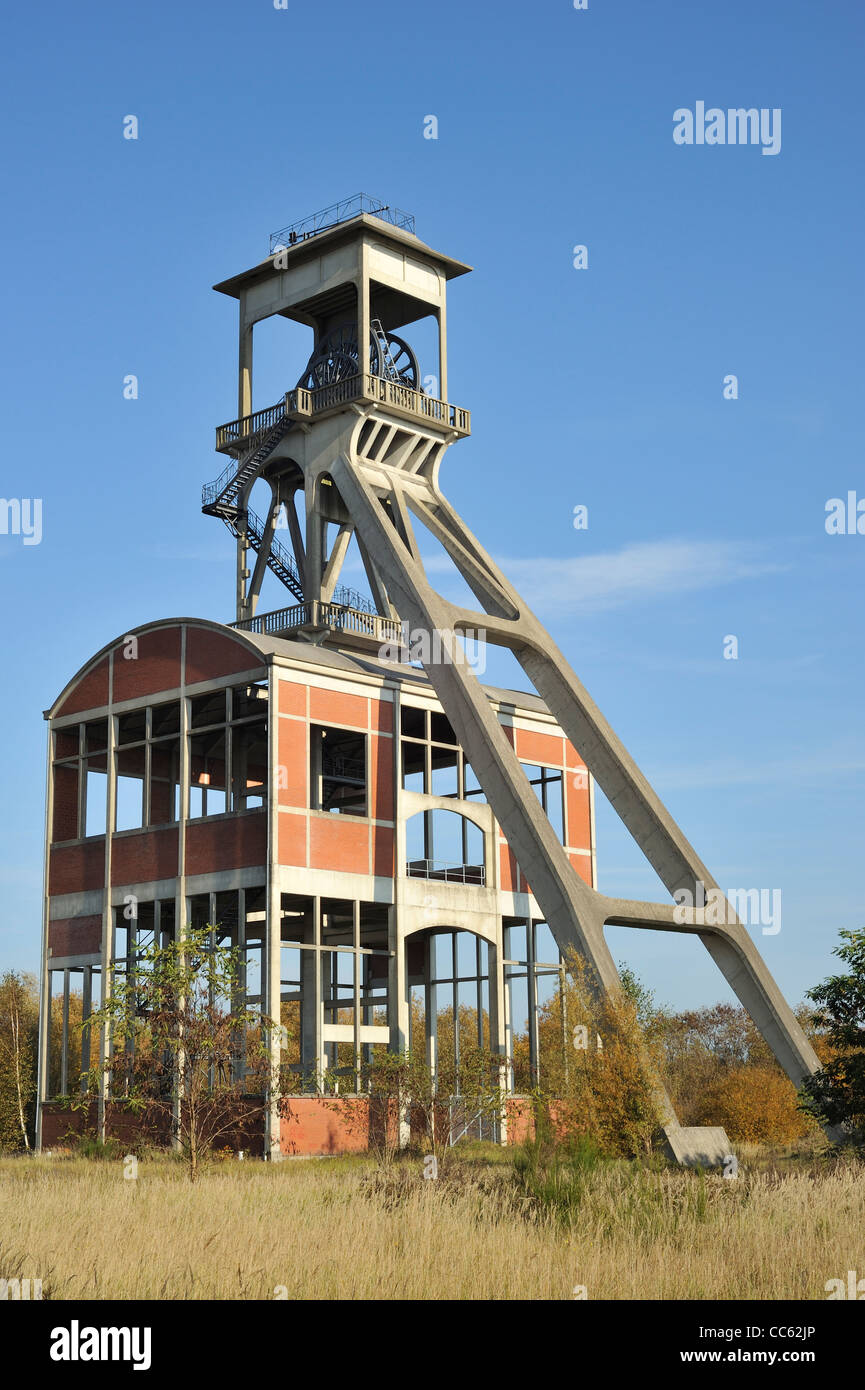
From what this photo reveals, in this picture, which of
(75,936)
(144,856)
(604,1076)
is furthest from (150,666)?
(604,1076)

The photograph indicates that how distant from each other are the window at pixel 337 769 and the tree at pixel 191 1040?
20.5ft

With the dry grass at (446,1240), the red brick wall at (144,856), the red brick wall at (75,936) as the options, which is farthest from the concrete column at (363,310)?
the dry grass at (446,1240)

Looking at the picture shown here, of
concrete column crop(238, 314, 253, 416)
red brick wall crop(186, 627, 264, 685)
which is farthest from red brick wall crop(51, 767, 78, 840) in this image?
concrete column crop(238, 314, 253, 416)

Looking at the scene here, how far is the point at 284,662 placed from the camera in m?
31.6

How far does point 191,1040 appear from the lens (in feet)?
83.9

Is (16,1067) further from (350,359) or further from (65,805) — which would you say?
(350,359)

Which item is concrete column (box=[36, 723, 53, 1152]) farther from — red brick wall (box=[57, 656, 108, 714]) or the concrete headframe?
the concrete headframe

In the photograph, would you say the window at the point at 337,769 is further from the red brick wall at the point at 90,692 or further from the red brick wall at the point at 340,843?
the red brick wall at the point at 90,692

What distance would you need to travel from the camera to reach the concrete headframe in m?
32.1

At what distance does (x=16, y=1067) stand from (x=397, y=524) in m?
18.4

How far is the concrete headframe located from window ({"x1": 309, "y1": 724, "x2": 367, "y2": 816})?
2.78 m

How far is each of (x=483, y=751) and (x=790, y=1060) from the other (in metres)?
9.22
